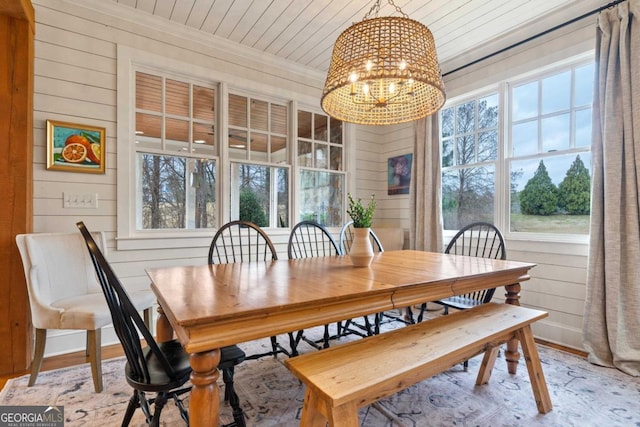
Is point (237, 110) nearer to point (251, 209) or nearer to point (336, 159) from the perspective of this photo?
point (251, 209)

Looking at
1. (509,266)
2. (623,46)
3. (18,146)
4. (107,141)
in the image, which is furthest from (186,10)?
(623,46)

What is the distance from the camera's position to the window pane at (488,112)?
10.5 ft

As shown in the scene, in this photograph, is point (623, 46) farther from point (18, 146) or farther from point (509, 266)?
point (18, 146)

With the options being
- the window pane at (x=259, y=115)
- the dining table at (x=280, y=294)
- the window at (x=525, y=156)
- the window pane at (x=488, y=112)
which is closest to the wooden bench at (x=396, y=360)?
the dining table at (x=280, y=294)

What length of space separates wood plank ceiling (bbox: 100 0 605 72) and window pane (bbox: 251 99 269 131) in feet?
1.84

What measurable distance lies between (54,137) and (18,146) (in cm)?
25

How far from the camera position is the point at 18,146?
7.13ft

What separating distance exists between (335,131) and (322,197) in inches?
33.5

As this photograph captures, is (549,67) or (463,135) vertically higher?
(549,67)

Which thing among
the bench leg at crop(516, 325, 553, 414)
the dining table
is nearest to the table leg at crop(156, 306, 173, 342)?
the dining table

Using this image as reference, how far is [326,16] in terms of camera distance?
2705 millimetres

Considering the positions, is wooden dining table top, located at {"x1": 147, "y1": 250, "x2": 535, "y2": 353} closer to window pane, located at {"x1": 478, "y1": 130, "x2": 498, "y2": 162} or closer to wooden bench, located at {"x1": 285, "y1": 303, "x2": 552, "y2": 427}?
wooden bench, located at {"x1": 285, "y1": 303, "x2": 552, "y2": 427}

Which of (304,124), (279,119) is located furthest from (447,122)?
(279,119)

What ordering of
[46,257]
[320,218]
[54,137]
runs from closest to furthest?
1. [46,257]
2. [54,137]
3. [320,218]
